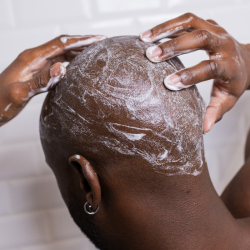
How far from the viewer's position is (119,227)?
713mm

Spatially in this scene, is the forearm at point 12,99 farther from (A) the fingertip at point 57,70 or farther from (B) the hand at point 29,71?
(A) the fingertip at point 57,70

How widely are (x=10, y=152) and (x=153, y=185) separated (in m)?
0.90

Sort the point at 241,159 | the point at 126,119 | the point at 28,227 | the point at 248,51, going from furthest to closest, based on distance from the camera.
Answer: the point at 241,159
the point at 28,227
the point at 248,51
the point at 126,119

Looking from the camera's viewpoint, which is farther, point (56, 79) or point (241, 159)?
point (241, 159)

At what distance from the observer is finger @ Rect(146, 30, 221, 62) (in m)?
0.65

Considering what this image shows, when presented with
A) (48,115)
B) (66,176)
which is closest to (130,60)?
(48,115)

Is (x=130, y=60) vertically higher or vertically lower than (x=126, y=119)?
higher

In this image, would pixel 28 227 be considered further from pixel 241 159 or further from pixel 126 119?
pixel 241 159

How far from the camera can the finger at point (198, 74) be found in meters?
0.63

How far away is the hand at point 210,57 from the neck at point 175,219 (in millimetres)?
173

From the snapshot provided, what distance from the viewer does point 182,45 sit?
673 millimetres

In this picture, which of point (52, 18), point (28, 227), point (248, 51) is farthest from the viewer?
point (28, 227)

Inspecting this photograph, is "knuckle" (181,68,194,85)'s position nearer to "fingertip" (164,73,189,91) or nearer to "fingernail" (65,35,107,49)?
"fingertip" (164,73,189,91)

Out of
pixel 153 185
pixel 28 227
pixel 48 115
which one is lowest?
pixel 28 227
